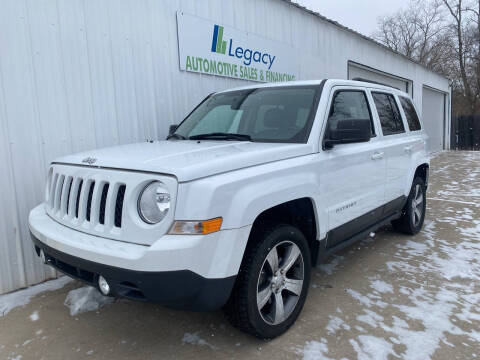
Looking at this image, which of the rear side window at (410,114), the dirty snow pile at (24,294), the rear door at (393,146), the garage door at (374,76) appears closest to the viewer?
the dirty snow pile at (24,294)

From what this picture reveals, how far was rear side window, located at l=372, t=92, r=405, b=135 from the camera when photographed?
4.26 metres

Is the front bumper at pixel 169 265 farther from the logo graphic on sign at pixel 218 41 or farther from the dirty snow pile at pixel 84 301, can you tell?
the logo graphic on sign at pixel 218 41

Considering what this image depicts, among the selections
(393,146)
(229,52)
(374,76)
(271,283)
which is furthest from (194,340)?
(374,76)

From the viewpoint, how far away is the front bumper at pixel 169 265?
2098mm

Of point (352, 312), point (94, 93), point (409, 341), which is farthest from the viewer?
point (94, 93)

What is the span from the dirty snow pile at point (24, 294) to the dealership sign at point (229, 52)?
319cm

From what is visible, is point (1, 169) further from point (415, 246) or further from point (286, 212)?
point (415, 246)

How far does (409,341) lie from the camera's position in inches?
108

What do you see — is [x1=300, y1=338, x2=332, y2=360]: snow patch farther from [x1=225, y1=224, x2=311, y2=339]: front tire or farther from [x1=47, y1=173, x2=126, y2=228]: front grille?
[x1=47, y1=173, x2=126, y2=228]: front grille

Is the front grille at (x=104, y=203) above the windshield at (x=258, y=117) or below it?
below

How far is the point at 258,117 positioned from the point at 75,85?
2110 mm

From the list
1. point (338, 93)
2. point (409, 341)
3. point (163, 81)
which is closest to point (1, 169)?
point (163, 81)

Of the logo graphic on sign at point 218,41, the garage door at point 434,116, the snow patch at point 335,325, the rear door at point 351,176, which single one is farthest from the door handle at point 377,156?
the garage door at point 434,116

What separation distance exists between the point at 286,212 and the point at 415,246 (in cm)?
267
